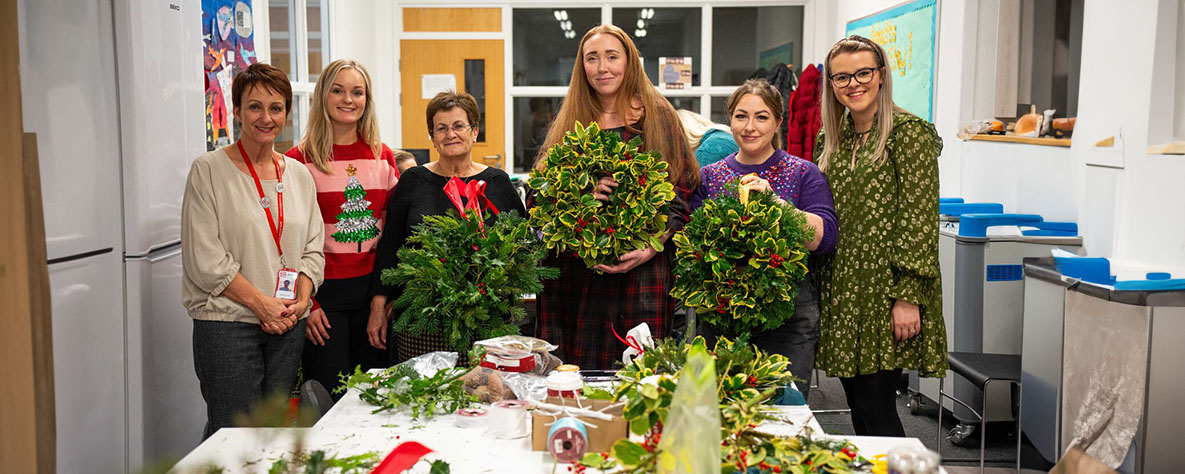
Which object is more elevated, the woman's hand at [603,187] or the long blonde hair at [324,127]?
the long blonde hair at [324,127]

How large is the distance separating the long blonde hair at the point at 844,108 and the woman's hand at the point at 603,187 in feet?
2.44

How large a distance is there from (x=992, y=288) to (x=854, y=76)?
176 centimetres

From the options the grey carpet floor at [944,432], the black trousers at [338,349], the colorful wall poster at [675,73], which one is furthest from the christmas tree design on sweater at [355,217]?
the colorful wall poster at [675,73]

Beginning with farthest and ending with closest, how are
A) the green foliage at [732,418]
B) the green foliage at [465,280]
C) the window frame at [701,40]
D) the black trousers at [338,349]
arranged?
the window frame at [701,40] → the black trousers at [338,349] → the green foliage at [465,280] → the green foliage at [732,418]

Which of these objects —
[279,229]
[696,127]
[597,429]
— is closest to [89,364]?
[279,229]

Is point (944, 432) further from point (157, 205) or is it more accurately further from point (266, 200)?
point (157, 205)

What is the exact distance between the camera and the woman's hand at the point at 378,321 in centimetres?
292

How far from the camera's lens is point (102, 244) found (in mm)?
2764

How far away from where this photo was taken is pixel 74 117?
8.63 ft

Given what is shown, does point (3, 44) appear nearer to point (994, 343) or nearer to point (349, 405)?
point (349, 405)

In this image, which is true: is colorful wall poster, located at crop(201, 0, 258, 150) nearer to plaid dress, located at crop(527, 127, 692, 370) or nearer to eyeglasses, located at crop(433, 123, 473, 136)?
eyeglasses, located at crop(433, 123, 473, 136)

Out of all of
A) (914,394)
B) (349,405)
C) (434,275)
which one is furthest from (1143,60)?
(349,405)

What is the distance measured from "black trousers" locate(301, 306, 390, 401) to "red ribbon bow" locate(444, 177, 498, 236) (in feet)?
1.77

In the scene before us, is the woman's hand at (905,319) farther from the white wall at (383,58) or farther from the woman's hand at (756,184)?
the white wall at (383,58)
